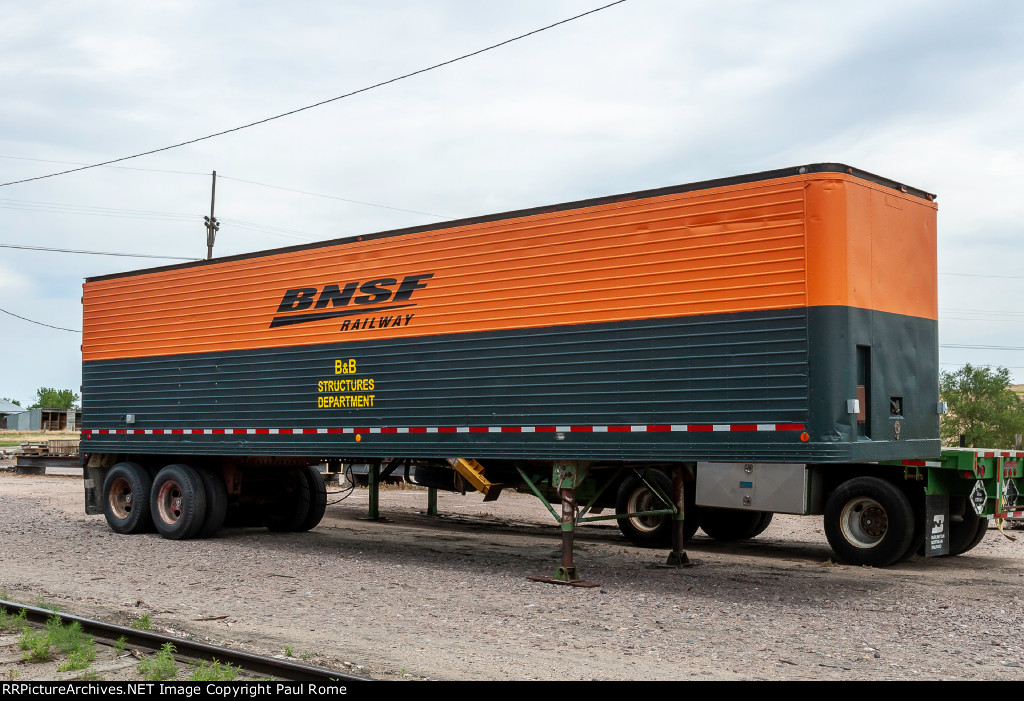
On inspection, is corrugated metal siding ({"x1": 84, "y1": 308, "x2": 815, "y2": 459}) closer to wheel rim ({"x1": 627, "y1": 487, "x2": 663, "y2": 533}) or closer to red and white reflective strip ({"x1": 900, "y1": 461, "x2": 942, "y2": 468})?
red and white reflective strip ({"x1": 900, "y1": 461, "x2": 942, "y2": 468})

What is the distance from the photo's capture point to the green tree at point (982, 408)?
115 ft

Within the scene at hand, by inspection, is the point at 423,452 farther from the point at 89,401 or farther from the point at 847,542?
the point at 89,401

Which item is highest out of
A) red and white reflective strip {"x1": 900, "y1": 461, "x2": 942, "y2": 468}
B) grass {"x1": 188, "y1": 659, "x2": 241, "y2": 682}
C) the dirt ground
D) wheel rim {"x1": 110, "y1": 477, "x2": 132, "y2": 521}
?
red and white reflective strip {"x1": 900, "y1": 461, "x2": 942, "y2": 468}

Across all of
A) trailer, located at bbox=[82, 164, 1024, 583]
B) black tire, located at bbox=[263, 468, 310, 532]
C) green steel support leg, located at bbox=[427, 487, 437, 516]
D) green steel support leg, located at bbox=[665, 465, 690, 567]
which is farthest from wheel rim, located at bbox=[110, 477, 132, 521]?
green steel support leg, located at bbox=[665, 465, 690, 567]

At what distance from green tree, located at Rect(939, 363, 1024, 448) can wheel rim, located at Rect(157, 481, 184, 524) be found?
2812 centimetres

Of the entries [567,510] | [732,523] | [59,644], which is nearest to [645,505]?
[732,523]

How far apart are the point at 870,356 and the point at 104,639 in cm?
699

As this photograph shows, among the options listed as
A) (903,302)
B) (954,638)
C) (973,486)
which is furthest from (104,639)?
(973,486)

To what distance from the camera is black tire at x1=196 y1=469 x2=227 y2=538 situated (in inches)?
571

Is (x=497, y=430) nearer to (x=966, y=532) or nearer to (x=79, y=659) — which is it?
(x=79, y=659)

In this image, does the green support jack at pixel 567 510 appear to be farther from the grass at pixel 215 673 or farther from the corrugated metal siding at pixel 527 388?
the grass at pixel 215 673

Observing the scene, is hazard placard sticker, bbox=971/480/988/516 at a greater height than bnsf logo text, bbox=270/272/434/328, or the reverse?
bnsf logo text, bbox=270/272/434/328

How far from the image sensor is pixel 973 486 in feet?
38.6

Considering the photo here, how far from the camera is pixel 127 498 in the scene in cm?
1586
